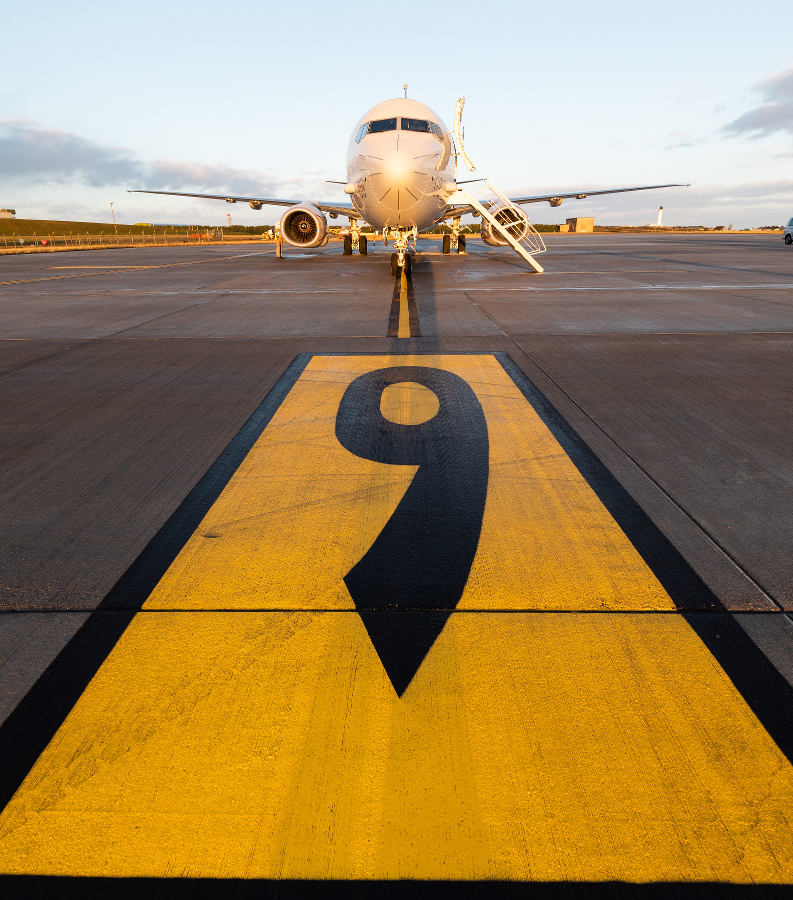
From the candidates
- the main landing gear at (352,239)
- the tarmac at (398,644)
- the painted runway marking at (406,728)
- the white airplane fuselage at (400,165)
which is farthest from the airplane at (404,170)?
the painted runway marking at (406,728)

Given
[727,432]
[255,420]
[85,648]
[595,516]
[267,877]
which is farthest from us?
[255,420]

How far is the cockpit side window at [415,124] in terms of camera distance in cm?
1556

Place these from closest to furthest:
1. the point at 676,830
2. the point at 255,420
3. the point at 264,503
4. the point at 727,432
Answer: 1. the point at 676,830
2. the point at 264,503
3. the point at 727,432
4. the point at 255,420

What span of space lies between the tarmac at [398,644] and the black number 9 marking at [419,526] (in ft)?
0.07

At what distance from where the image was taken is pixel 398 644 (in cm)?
224

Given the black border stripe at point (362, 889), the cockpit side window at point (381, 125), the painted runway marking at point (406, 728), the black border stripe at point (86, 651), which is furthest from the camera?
the cockpit side window at point (381, 125)

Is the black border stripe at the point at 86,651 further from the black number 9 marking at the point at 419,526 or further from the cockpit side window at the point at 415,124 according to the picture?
the cockpit side window at the point at 415,124

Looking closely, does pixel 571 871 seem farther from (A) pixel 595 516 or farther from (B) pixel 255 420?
(B) pixel 255 420

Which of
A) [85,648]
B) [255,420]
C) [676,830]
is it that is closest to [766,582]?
[676,830]

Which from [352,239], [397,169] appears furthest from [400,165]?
[352,239]

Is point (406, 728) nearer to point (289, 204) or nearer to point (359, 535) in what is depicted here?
point (359, 535)

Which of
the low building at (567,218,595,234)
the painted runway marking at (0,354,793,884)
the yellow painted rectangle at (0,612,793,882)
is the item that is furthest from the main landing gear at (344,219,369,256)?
the low building at (567,218,595,234)

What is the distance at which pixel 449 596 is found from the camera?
2523 millimetres

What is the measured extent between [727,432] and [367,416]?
300 cm
